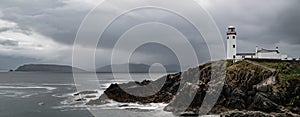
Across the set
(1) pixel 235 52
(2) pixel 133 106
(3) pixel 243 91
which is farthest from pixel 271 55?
(2) pixel 133 106

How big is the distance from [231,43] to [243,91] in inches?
702

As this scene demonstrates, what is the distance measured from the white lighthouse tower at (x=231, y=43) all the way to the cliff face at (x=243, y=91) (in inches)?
166

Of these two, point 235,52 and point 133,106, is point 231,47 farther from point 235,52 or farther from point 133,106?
point 133,106

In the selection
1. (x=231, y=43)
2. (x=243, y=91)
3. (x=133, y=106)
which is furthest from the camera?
(x=231, y=43)

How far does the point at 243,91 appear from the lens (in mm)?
50250

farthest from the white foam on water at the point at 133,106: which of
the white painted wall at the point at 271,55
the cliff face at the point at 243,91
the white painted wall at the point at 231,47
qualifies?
the white painted wall at the point at 271,55

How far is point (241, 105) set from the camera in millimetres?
47281

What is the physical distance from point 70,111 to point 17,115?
7.96 metres

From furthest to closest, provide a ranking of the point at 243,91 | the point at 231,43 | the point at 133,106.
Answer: the point at 231,43 → the point at 133,106 → the point at 243,91

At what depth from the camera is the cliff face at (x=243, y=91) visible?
4612cm

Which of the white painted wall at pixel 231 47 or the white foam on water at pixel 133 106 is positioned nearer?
the white foam on water at pixel 133 106

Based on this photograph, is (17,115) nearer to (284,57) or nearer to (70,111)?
(70,111)

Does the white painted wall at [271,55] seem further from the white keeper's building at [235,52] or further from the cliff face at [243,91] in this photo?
the cliff face at [243,91]

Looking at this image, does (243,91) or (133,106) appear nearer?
(243,91)
